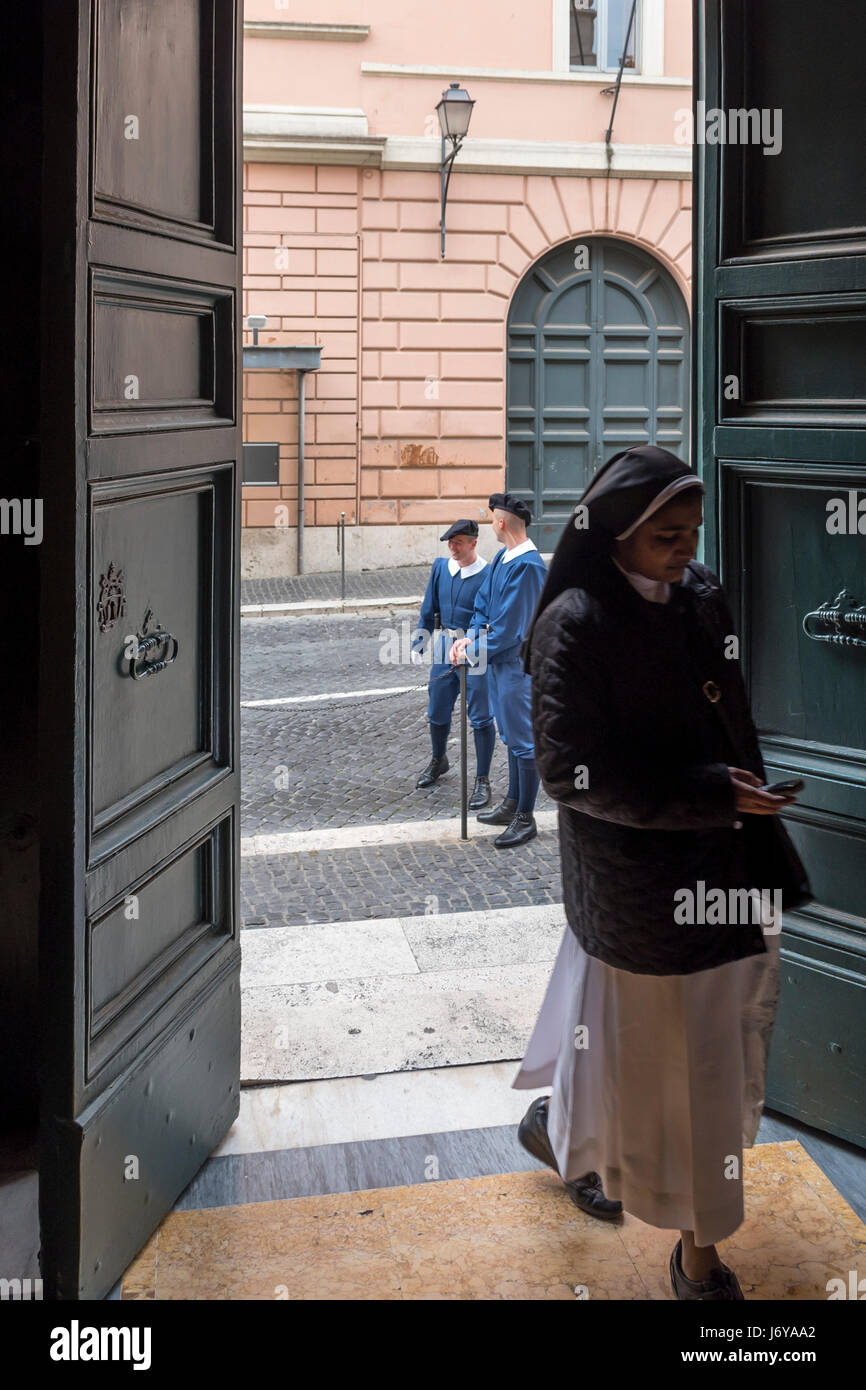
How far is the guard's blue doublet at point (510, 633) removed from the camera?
7.12 meters

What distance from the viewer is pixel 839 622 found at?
3672 mm

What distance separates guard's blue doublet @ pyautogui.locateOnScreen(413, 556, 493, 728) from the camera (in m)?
7.84

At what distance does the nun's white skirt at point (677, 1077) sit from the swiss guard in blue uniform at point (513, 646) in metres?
3.88

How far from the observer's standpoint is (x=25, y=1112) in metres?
3.99

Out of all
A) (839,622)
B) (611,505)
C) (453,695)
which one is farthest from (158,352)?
(453,695)

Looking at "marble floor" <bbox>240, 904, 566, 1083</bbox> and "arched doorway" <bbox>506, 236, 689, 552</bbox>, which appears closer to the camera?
"marble floor" <bbox>240, 904, 566, 1083</bbox>

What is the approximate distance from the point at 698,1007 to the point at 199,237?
2228mm

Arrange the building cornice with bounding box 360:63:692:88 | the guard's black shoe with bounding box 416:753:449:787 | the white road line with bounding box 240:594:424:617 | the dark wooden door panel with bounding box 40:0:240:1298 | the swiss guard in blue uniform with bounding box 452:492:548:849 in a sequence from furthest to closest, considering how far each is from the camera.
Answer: the building cornice with bounding box 360:63:692:88 → the white road line with bounding box 240:594:424:617 → the guard's black shoe with bounding box 416:753:449:787 → the swiss guard in blue uniform with bounding box 452:492:548:849 → the dark wooden door panel with bounding box 40:0:240:1298

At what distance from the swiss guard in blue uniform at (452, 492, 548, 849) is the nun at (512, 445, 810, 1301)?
390 centimetres

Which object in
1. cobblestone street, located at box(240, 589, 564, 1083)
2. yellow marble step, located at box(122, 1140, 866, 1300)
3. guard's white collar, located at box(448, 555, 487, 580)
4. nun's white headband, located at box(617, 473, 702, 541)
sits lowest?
yellow marble step, located at box(122, 1140, 866, 1300)

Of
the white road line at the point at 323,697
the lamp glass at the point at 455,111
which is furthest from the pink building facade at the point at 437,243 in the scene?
the white road line at the point at 323,697

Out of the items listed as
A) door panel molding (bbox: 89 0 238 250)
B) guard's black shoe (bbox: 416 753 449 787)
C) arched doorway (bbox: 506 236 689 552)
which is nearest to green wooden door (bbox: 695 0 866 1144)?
door panel molding (bbox: 89 0 238 250)

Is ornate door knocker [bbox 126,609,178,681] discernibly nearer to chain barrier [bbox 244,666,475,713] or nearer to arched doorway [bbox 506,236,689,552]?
chain barrier [bbox 244,666,475,713]
